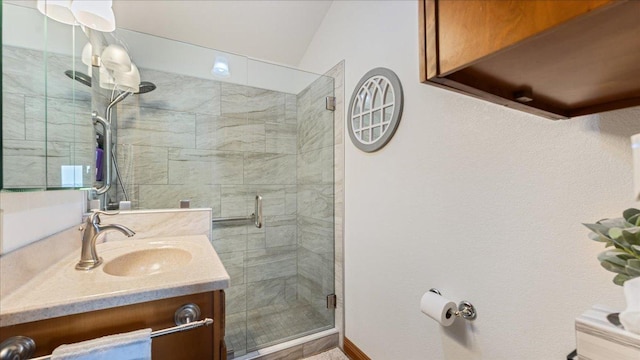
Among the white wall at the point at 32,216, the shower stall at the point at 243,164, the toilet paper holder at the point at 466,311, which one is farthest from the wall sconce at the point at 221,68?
the toilet paper holder at the point at 466,311

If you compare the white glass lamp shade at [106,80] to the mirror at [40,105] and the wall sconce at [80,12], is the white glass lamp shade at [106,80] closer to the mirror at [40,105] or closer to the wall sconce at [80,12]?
the mirror at [40,105]

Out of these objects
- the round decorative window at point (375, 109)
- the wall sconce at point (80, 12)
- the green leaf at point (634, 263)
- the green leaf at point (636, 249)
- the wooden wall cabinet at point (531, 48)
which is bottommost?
the green leaf at point (634, 263)

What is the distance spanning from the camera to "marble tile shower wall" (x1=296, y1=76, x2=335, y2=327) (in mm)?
2072

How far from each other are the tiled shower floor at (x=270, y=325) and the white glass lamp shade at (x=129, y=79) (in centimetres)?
179

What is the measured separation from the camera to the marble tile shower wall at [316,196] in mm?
2072

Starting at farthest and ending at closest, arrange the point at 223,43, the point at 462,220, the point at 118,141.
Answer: the point at 223,43 < the point at 118,141 < the point at 462,220

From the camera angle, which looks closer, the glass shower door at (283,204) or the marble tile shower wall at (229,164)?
the marble tile shower wall at (229,164)


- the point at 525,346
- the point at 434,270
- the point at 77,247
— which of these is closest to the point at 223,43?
the point at 77,247

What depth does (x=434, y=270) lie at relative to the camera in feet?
4.00

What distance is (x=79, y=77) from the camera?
116 centimetres

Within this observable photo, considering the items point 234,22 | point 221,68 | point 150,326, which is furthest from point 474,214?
point 234,22

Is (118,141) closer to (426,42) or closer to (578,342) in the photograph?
(426,42)

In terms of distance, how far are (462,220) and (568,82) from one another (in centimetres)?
65

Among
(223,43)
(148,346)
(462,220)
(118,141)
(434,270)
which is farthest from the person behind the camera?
(223,43)
